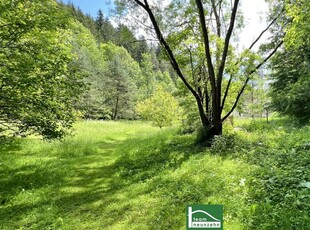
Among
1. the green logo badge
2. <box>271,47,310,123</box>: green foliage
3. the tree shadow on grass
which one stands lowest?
the tree shadow on grass

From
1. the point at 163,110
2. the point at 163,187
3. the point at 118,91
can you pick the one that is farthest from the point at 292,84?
the point at 118,91

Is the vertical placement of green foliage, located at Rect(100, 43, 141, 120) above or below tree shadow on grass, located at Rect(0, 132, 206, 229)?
above

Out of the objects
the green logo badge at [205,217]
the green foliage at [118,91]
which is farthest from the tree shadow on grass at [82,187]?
Result: the green foliage at [118,91]

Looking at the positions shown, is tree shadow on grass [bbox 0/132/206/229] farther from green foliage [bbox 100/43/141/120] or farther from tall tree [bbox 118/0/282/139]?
green foliage [bbox 100/43/141/120]

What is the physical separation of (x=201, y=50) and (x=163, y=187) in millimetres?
5741

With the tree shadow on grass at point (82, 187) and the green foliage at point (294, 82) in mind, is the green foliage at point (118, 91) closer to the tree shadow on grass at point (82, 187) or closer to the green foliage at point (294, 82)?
the green foliage at point (294, 82)

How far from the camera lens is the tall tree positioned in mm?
8883

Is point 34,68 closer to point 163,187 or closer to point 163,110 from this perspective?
point 163,187

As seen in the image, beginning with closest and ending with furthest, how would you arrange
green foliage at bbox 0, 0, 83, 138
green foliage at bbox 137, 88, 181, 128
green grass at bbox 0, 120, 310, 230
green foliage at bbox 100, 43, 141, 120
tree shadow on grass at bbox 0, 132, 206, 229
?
green grass at bbox 0, 120, 310, 230
tree shadow on grass at bbox 0, 132, 206, 229
green foliage at bbox 0, 0, 83, 138
green foliage at bbox 137, 88, 181, 128
green foliage at bbox 100, 43, 141, 120

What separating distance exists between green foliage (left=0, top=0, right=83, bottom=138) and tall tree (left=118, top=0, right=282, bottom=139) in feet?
9.96

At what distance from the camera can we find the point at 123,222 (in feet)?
14.8

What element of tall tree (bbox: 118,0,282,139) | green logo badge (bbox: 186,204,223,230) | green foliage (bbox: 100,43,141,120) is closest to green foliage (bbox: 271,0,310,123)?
tall tree (bbox: 118,0,282,139)

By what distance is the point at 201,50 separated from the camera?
31.3ft

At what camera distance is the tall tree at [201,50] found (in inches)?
350
